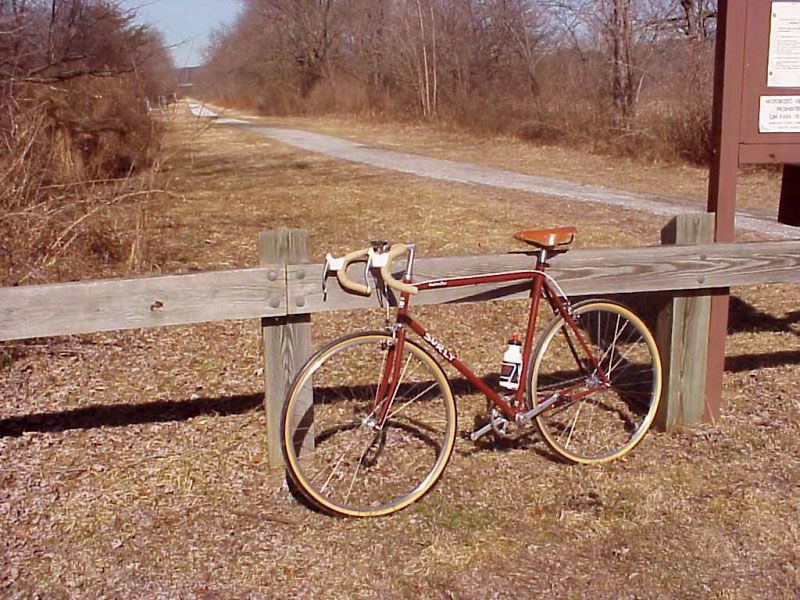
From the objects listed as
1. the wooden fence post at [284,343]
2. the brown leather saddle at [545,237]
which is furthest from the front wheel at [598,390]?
the wooden fence post at [284,343]

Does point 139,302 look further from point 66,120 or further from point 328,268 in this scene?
point 66,120

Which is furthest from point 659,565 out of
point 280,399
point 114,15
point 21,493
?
point 114,15

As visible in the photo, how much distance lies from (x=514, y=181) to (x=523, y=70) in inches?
473

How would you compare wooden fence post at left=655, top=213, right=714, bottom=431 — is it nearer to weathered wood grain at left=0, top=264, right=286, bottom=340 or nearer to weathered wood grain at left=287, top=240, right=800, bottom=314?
weathered wood grain at left=287, top=240, right=800, bottom=314

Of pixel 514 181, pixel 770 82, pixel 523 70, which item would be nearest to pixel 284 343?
pixel 770 82

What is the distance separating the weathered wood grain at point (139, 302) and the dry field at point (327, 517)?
879 mm

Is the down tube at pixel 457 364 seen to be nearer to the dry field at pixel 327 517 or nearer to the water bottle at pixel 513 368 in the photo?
the water bottle at pixel 513 368

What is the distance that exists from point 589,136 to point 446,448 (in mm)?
16616

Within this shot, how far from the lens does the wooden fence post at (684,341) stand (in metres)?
4.43

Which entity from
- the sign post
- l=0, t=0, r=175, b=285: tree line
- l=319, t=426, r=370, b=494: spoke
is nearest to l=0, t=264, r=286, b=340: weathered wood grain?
l=319, t=426, r=370, b=494: spoke

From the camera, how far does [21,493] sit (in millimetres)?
4152

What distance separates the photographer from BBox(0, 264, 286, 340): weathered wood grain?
3734 millimetres

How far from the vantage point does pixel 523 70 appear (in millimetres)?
25828

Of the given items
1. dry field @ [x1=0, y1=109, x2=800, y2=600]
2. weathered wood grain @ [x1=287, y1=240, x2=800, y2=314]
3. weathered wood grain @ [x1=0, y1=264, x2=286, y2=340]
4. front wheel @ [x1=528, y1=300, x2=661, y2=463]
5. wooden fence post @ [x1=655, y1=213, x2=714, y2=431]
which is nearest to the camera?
dry field @ [x1=0, y1=109, x2=800, y2=600]
